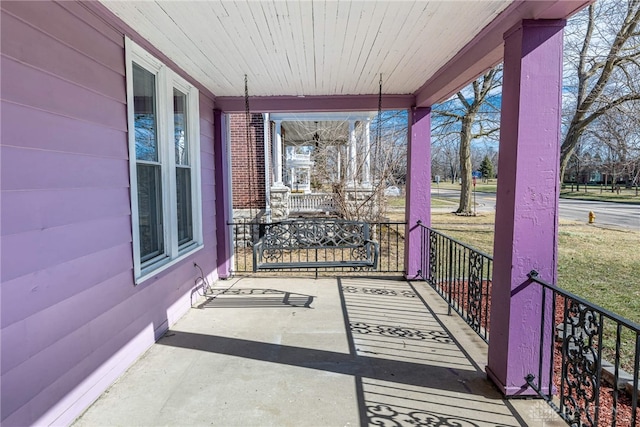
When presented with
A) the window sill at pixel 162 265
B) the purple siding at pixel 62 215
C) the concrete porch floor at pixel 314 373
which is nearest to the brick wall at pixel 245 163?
the window sill at pixel 162 265

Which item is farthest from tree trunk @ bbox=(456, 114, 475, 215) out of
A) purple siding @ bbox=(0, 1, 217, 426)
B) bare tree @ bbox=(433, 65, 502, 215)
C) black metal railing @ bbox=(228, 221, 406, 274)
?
purple siding @ bbox=(0, 1, 217, 426)

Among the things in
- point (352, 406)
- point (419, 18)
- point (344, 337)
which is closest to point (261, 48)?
point (419, 18)

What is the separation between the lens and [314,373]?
257 centimetres

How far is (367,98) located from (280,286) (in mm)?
2655

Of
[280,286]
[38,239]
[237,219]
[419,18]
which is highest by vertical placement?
[419,18]

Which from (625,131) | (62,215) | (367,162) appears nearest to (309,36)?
(62,215)

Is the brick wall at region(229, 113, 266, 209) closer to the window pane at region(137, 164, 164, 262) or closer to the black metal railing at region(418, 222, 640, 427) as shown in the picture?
the window pane at region(137, 164, 164, 262)

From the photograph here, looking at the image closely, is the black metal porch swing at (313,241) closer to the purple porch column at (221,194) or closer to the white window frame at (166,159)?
the purple porch column at (221,194)

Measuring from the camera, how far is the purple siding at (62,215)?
1623mm

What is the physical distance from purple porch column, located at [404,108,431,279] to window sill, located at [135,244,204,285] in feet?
8.93

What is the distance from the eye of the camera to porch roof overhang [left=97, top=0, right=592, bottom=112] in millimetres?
2295

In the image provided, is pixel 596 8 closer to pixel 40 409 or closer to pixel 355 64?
pixel 355 64

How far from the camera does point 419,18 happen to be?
2486 mm

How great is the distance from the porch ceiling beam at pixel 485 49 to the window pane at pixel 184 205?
9.11 ft
